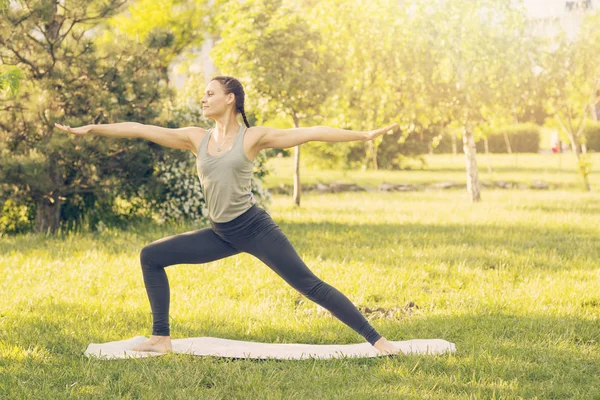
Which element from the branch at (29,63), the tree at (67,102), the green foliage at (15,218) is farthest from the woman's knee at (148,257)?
the green foliage at (15,218)

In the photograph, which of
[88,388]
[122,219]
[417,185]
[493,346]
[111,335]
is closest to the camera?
[88,388]

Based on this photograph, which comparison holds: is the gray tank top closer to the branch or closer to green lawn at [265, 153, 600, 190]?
the branch

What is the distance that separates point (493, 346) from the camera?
552 centimetres

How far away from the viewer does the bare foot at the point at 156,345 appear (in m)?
5.33

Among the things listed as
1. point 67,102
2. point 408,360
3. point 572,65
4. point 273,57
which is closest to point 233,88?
point 408,360

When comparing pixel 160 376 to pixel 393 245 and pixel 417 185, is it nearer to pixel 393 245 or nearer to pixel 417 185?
→ pixel 393 245

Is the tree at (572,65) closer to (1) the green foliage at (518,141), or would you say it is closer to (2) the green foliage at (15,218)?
(2) the green foliage at (15,218)

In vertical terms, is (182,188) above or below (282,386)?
above

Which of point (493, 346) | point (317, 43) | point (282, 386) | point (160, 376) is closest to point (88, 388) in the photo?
point (160, 376)

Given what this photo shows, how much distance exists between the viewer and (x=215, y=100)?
523cm

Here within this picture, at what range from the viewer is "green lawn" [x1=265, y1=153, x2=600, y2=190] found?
2403 cm

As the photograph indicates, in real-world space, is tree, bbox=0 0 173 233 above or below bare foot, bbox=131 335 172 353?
above

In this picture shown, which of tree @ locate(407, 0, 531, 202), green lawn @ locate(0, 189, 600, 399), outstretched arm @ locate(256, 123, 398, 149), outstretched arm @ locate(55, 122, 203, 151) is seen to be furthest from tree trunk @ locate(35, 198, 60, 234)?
tree @ locate(407, 0, 531, 202)

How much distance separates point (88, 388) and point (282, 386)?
115 centimetres
